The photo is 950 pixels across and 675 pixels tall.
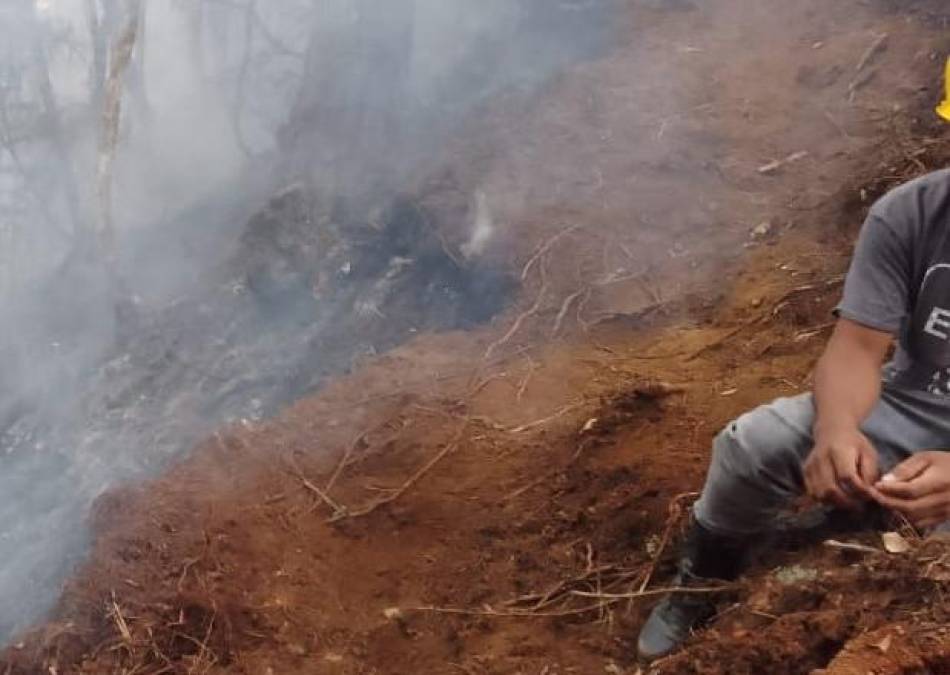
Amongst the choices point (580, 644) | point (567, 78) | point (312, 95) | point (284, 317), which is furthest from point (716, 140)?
point (580, 644)

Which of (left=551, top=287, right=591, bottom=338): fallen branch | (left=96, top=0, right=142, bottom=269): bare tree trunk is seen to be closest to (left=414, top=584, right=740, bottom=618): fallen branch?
(left=551, top=287, right=591, bottom=338): fallen branch

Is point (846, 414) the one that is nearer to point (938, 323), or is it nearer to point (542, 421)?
point (938, 323)

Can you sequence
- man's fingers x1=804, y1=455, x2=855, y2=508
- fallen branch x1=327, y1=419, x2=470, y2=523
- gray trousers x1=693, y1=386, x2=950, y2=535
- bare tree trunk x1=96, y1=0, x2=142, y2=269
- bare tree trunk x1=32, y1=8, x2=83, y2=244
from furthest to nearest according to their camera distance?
bare tree trunk x1=32, y1=8, x2=83, y2=244
bare tree trunk x1=96, y1=0, x2=142, y2=269
fallen branch x1=327, y1=419, x2=470, y2=523
gray trousers x1=693, y1=386, x2=950, y2=535
man's fingers x1=804, y1=455, x2=855, y2=508

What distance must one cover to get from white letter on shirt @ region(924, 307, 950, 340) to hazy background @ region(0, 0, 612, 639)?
4.08 meters

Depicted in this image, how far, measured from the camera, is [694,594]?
2746mm

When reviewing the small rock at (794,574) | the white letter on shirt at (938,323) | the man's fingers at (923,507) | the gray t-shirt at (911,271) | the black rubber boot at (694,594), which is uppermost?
the gray t-shirt at (911,271)

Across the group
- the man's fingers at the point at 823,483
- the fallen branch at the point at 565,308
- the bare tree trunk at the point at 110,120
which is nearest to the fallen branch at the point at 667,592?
the man's fingers at the point at 823,483

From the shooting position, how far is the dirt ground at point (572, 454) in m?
2.92

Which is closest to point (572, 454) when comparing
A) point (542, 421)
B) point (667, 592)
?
point (542, 421)

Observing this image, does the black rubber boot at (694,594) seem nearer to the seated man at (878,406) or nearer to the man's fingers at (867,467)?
the seated man at (878,406)

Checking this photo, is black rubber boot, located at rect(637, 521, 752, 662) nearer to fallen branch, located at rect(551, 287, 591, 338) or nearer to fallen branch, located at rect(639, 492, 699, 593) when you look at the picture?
fallen branch, located at rect(639, 492, 699, 593)

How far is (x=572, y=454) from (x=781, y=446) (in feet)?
5.40

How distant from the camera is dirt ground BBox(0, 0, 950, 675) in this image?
2.92 meters

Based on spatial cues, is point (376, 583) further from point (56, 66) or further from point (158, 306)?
point (56, 66)
